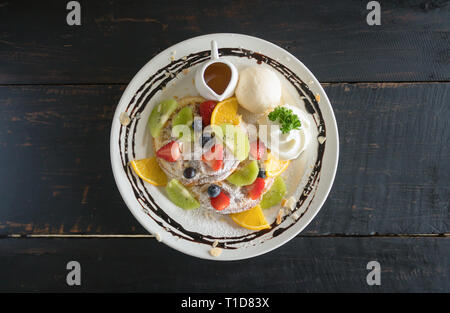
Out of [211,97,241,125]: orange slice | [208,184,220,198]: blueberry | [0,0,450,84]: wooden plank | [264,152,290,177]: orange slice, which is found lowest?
[208,184,220,198]: blueberry

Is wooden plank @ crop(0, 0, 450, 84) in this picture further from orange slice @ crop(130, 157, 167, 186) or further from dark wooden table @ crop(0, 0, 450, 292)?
orange slice @ crop(130, 157, 167, 186)

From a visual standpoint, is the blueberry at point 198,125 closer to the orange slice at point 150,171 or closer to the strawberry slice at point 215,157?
the strawberry slice at point 215,157

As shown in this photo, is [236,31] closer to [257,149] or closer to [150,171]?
[257,149]

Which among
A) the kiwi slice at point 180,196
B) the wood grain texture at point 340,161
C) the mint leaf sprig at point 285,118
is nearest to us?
the mint leaf sprig at point 285,118

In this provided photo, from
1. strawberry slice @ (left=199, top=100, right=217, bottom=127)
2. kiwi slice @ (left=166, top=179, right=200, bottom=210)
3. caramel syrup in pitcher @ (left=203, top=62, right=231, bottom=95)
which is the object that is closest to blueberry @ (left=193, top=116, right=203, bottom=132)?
strawberry slice @ (left=199, top=100, right=217, bottom=127)

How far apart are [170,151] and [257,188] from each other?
0.40 m

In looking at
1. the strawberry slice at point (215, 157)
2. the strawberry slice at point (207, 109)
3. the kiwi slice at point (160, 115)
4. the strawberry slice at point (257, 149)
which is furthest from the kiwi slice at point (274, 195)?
the kiwi slice at point (160, 115)

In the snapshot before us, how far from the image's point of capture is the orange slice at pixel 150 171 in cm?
148

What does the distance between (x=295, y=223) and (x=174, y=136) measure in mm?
648

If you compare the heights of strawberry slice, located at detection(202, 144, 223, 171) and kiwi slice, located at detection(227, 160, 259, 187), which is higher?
strawberry slice, located at detection(202, 144, 223, 171)

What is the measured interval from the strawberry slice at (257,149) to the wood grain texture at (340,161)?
1.39 feet

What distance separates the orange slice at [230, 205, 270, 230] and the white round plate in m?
0.03

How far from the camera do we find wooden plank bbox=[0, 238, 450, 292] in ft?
5.40
